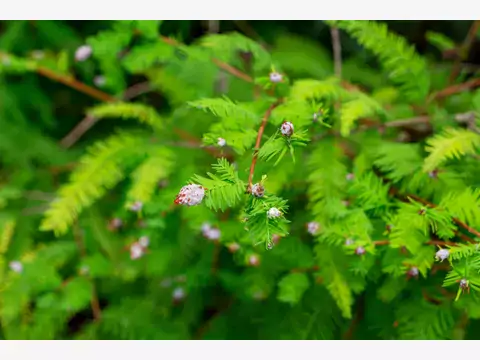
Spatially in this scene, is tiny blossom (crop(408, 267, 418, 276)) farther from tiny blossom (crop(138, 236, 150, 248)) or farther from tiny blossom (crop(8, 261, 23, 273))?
tiny blossom (crop(8, 261, 23, 273))

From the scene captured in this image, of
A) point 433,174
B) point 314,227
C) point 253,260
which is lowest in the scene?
point 253,260

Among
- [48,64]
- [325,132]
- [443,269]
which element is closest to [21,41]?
[48,64]

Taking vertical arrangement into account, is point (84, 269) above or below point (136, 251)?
below

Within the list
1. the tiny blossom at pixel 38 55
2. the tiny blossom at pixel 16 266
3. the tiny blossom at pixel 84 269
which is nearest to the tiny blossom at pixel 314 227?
the tiny blossom at pixel 84 269

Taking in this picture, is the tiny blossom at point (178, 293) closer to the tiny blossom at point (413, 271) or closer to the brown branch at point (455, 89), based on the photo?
the tiny blossom at point (413, 271)

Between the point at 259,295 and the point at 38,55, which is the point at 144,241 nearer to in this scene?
the point at 259,295

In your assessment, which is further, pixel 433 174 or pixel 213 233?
pixel 213 233

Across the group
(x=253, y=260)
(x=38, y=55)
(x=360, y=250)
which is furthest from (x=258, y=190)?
(x=38, y=55)
